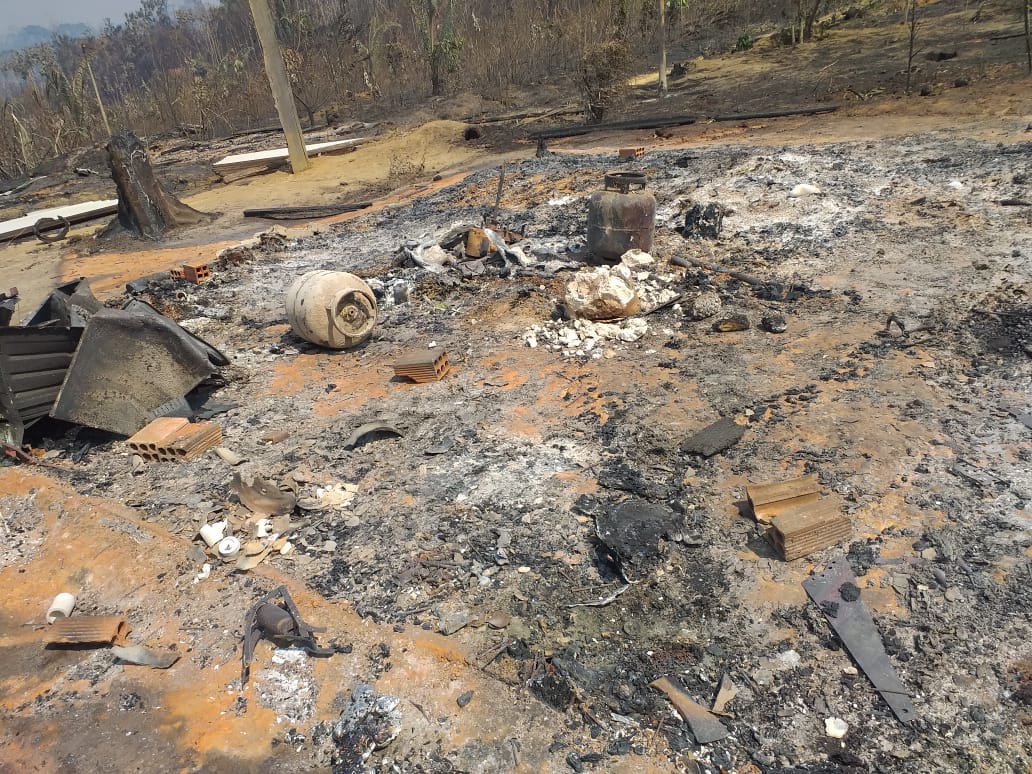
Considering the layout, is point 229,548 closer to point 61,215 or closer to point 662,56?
point 61,215

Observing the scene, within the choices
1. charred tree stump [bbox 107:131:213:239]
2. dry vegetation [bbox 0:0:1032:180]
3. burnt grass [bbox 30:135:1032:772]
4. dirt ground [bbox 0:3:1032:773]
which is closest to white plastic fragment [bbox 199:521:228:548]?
dirt ground [bbox 0:3:1032:773]

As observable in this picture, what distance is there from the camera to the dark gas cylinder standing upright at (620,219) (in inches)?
274

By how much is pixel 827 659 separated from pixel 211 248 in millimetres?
11180

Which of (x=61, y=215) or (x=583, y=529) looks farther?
(x=61, y=215)

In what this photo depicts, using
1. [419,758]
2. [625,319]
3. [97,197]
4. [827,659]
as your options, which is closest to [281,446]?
[419,758]

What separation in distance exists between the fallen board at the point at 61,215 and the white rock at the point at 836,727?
49.5 feet

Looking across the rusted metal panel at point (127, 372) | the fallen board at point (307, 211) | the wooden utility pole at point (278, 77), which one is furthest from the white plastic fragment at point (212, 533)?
the wooden utility pole at point (278, 77)

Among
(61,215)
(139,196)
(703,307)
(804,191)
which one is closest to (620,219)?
(703,307)

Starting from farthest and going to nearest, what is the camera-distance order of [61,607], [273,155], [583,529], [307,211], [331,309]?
[273,155]
[307,211]
[331,309]
[583,529]
[61,607]

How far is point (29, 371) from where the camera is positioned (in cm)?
484

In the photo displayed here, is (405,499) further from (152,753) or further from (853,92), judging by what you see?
(853,92)

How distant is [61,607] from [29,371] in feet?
7.79

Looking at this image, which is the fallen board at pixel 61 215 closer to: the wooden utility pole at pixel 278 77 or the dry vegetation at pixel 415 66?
the wooden utility pole at pixel 278 77

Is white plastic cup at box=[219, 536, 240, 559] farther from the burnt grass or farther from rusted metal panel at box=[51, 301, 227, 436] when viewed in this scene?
rusted metal panel at box=[51, 301, 227, 436]
